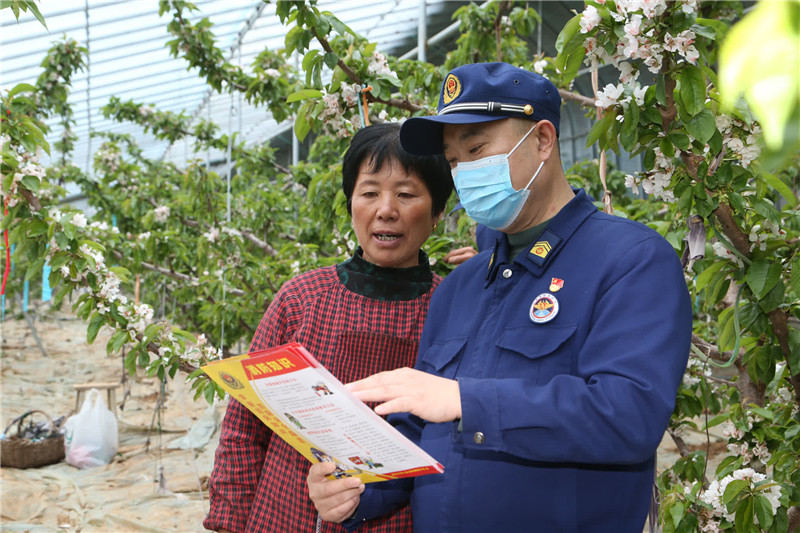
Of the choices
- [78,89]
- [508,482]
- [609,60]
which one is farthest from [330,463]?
[78,89]

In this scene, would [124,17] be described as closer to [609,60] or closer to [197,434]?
[197,434]

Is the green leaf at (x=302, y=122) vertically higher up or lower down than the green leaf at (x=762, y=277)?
higher up

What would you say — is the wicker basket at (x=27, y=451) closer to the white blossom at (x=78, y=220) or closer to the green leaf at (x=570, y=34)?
the white blossom at (x=78, y=220)

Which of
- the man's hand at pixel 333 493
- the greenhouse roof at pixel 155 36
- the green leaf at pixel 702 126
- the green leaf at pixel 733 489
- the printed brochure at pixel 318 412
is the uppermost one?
the greenhouse roof at pixel 155 36

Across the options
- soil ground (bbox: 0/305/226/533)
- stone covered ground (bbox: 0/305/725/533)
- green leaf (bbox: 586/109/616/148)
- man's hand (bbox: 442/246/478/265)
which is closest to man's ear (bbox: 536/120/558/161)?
green leaf (bbox: 586/109/616/148)

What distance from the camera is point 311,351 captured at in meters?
1.81

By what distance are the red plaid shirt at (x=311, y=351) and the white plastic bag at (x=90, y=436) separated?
17.2 ft

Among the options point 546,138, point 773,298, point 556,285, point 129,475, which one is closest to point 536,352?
point 556,285

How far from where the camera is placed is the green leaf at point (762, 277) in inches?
68.5

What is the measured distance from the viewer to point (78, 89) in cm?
1019

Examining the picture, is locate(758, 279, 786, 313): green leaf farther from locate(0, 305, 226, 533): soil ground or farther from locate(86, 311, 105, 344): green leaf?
locate(0, 305, 226, 533): soil ground

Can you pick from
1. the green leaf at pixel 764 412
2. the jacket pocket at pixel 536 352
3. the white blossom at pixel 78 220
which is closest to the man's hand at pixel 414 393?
the jacket pocket at pixel 536 352

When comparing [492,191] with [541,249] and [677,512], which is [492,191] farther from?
[677,512]

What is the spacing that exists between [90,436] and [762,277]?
6263 mm
